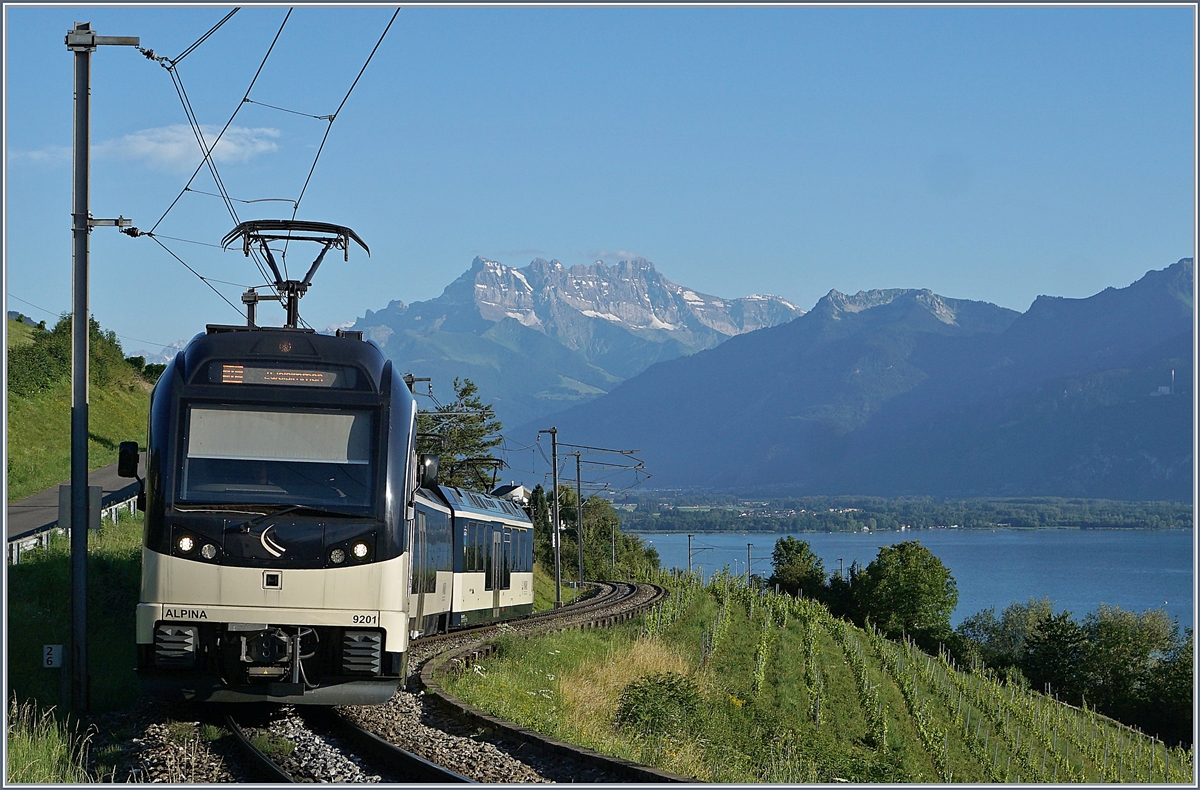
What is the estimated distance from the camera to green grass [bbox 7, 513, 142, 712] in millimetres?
13875

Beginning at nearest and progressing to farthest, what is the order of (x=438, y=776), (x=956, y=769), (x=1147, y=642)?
(x=438, y=776), (x=956, y=769), (x=1147, y=642)

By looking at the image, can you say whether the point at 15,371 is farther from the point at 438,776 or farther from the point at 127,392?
the point at 438,776

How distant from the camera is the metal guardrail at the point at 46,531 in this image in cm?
2031

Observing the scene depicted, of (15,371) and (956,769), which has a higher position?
(15,371)

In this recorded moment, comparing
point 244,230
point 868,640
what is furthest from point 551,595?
point 244,230

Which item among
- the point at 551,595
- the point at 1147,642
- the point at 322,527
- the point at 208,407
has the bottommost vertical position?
the point at 1147,642

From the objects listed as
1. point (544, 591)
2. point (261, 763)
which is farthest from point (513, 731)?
point (544, 591)

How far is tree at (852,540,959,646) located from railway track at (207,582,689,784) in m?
79.6

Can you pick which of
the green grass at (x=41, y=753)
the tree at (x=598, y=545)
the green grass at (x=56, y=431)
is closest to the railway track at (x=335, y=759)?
the green grass at (x=41, y=753)

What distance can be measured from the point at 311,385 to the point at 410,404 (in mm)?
1059

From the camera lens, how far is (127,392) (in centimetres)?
4984

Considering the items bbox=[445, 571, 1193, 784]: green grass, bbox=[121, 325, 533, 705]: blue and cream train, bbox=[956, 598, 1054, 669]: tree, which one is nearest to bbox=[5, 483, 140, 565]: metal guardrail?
bbox=[121, 325, 533, 705]: blue and cream train

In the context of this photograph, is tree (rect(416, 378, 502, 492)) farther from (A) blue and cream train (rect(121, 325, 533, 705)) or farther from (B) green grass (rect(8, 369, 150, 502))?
(A) blue and cream train (rect(121, 325, 533, 705))

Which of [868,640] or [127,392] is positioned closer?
[127,392]
